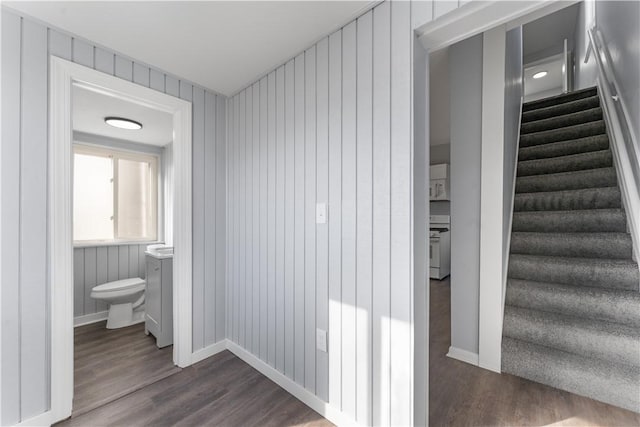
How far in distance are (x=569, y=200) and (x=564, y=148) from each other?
76cm

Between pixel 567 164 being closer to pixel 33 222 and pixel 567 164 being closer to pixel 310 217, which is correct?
pixel 310 217

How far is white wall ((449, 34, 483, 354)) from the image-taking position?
2.30 m

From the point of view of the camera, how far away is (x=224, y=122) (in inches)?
103

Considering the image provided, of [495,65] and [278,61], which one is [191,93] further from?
[495,65]

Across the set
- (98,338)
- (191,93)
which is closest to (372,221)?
(191,93)

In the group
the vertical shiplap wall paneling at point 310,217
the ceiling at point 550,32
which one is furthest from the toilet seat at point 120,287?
the ceiling at point 550,32

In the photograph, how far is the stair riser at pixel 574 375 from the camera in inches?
67.2

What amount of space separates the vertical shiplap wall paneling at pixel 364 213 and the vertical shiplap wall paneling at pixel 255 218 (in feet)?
3.22

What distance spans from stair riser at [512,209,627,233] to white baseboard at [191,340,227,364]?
300 centimetres

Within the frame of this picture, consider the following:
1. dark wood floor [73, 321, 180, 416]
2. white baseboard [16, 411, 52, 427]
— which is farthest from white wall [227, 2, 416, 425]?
white baseboard [16, 411, 52, 427]

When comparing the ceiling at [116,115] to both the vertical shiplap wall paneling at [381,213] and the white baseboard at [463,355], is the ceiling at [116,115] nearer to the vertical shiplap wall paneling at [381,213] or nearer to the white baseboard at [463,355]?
the vertical shiplap wall paneling at [381,213]

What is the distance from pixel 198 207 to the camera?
2398 mm

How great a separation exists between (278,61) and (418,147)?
126 cm

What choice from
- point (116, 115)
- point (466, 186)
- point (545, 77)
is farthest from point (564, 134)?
point (116, 115)
